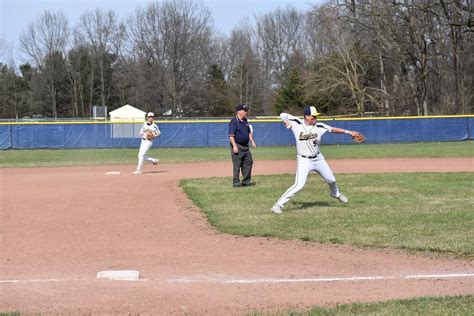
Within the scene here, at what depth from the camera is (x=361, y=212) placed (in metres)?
9.83

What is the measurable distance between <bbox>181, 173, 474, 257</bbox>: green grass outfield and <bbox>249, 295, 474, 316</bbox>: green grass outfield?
6.68ft

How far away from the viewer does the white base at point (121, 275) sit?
19.7 ft

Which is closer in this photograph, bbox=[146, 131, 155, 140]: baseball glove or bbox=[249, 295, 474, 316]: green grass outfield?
bbox=[249, 295, 474, 316]: green grass outfield

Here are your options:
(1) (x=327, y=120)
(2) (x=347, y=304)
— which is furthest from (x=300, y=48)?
(2) (x=347, y=304)

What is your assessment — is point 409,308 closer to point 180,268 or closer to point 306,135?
point 180,268

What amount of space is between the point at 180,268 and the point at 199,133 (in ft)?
110

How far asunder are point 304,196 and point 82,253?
5781 mm

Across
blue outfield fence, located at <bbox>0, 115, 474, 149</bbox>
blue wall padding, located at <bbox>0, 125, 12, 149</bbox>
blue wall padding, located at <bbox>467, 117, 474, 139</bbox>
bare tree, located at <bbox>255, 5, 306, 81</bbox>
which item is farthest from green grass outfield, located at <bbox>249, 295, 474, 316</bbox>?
bare tree, located at <bbox>255, 5, 306, 81</bbox>

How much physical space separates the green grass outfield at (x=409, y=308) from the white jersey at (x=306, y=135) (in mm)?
5014

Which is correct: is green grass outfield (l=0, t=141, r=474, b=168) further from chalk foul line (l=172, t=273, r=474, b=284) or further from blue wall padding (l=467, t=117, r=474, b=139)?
chalk foul line (l=172, t=273, r=474, b=284)

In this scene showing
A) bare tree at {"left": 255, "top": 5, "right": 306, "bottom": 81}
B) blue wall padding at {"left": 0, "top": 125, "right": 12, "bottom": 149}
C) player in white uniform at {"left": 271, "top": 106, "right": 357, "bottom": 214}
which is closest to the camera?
player in white uniform at {"left": 271, "top": 106, "right": 357, "bottom": 214}

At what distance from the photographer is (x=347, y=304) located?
5023 millimetres

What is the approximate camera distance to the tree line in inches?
2127

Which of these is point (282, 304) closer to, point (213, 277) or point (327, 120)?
point (213, 277)
